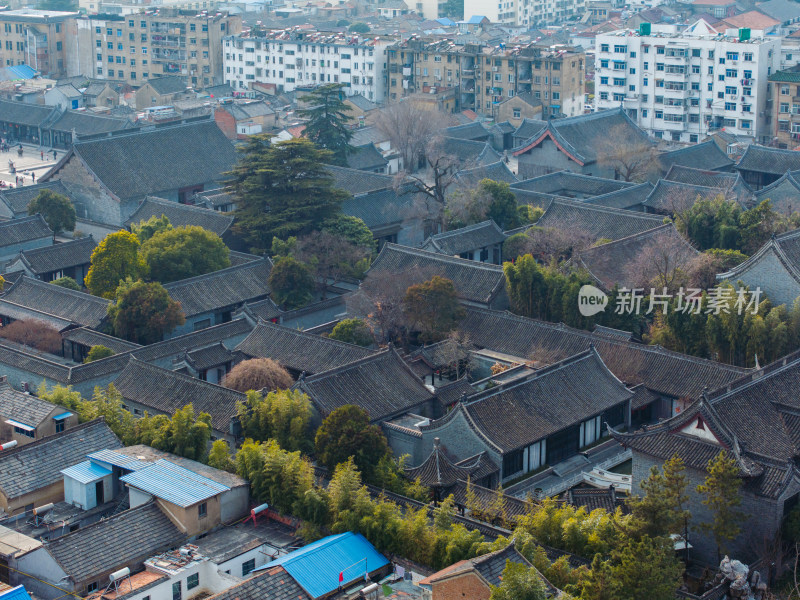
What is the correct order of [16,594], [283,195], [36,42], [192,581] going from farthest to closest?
[36,42]
[283,195]
[192,581]
[16,594]

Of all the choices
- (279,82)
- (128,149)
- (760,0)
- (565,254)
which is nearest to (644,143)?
(565,254)

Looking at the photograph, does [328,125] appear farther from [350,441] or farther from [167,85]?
[350,441]

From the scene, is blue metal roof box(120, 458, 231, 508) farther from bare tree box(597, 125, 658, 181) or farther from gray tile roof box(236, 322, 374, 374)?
bare tree box(597, 125, 658, 181)

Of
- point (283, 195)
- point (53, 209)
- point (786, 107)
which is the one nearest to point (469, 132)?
point (786, 107)

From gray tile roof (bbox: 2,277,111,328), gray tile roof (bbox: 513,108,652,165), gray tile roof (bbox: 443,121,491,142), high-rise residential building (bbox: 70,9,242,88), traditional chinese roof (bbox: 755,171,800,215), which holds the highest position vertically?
high-rise residential building (bbox: 70,9,242,88)

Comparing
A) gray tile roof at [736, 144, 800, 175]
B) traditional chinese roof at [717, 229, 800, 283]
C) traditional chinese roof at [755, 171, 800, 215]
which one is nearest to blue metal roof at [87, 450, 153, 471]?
traditional chinese roof at [717, 229, 800, 283]
